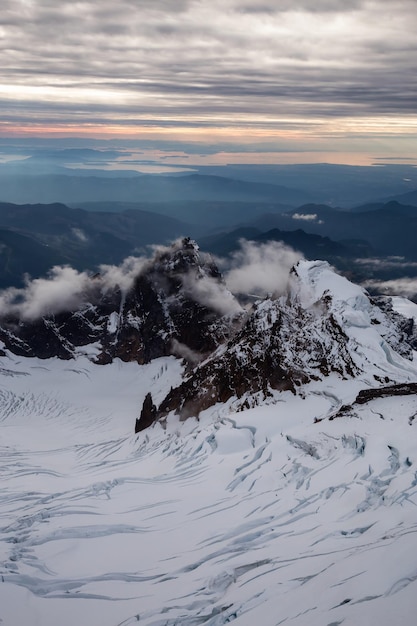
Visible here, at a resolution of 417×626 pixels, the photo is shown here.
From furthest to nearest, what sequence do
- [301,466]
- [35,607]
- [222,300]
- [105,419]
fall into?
[222,300], [105,419], [301,466], [35,607]

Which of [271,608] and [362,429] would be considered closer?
[271,608]

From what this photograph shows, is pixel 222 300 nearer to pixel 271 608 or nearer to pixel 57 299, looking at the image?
pixel 57 299

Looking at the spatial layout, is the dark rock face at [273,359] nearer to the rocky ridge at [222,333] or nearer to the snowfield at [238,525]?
the rocky ridge at [222,333]

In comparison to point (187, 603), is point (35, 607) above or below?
below

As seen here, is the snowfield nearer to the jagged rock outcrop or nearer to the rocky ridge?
the jagged rock outcrop

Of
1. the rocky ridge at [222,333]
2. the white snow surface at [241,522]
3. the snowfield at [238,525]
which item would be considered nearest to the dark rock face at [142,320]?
the rocky ridge at [222,333]

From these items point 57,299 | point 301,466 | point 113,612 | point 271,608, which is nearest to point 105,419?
point 57,299

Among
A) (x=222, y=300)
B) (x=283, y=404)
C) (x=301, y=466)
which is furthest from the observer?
(x=222, y=300)
